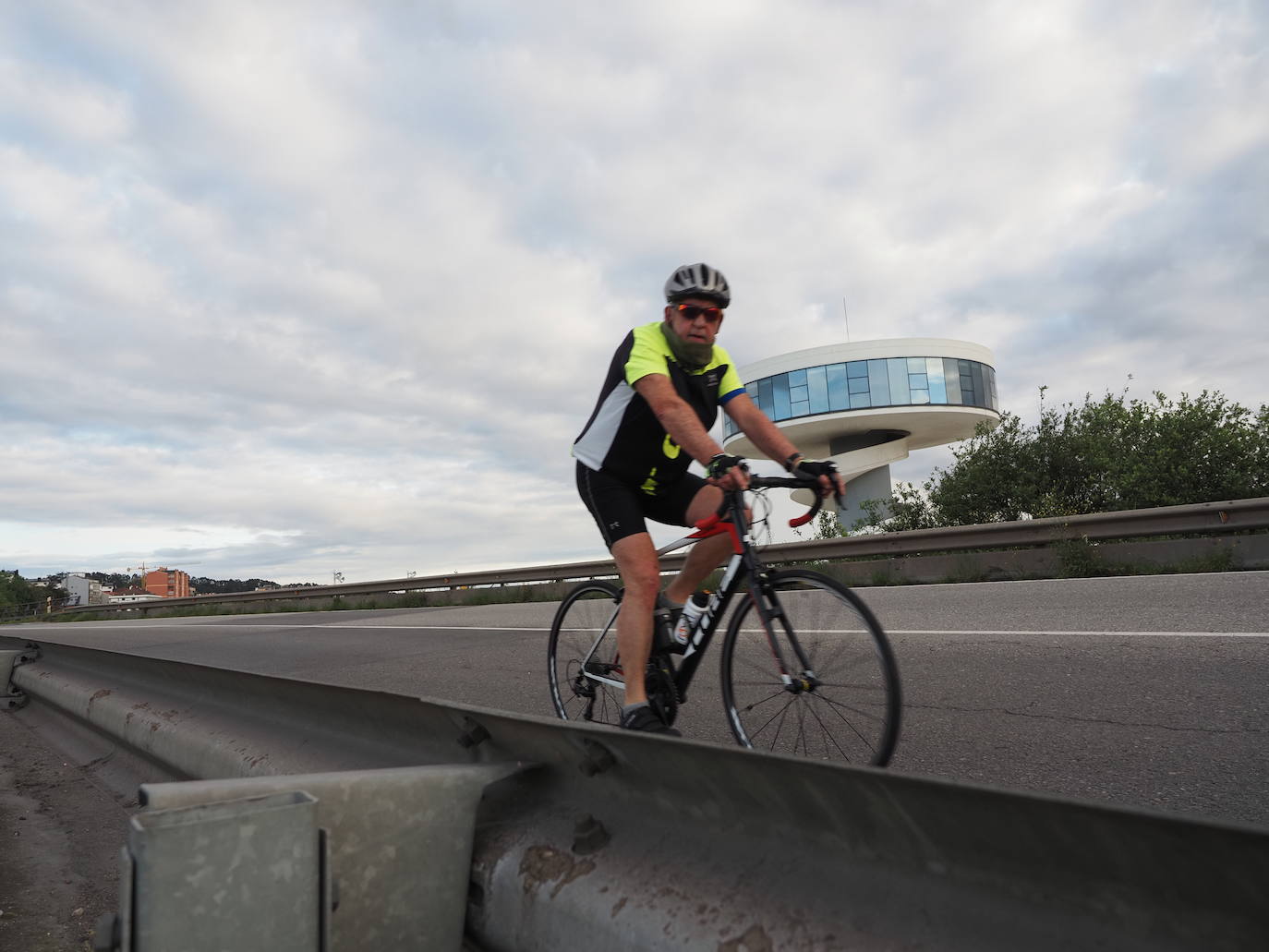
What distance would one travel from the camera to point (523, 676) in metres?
5.93

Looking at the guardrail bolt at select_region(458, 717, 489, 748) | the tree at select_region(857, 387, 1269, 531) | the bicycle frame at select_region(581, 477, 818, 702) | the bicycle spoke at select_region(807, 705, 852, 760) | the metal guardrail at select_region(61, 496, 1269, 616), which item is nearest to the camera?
the guardrail bolt at select_region(458, 717, 489, 748)

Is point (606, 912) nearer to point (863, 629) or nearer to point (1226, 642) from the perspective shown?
point (863, 629)

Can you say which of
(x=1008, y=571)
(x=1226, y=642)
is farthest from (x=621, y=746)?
(x=1008, y=571)

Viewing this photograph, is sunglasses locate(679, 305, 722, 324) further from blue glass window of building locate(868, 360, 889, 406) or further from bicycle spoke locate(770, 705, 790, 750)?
blue glass window of building locate(868, 360, 889, 406)

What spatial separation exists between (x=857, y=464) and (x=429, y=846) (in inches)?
2764

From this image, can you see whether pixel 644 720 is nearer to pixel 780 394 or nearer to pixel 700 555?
pixel 700 555

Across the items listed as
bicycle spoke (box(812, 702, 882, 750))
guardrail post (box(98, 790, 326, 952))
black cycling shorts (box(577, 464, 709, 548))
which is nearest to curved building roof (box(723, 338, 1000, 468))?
black cycling shorts (box(577, 464, 709, 548))

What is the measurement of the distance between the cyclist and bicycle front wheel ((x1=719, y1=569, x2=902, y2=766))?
0.36 metres

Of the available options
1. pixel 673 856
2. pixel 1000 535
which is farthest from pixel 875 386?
pixel 673 856

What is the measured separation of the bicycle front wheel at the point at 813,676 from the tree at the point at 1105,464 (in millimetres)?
31459

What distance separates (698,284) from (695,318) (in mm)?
137

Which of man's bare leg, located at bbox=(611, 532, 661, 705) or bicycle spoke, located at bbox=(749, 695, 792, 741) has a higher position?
man's bare leg, located at bbox=(611, 532, 661, 705)

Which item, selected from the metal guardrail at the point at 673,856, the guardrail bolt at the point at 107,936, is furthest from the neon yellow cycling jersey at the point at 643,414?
the guardrail bolt at the point at 107,936

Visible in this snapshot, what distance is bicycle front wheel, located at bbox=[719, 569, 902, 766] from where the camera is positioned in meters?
2.75
